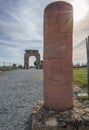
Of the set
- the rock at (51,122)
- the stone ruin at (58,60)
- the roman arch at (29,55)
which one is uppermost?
the roman arch at (29,55)

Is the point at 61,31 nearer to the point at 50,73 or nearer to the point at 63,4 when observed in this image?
Result: the point at 63,4

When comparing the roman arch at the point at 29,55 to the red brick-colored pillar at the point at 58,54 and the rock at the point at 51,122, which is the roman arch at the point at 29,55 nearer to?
the red brick-colored pillar at the point at 58,54

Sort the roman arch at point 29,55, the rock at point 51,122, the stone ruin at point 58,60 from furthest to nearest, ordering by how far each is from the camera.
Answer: the roman arch at point 29,55 → the stone ruin at point 58,60 → the rock at point 51,122

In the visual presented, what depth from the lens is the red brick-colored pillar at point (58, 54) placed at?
3.54 meters

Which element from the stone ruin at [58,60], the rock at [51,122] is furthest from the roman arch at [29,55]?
the rock at [51,122]

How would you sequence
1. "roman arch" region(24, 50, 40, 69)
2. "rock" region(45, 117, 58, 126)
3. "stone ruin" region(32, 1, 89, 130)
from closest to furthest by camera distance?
"rock" region(45, 117, 58, 126), "stone ruin" region(32, 1, 89, 130), "roman arch" region(24, 50, 40, 69)

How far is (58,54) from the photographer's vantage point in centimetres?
355

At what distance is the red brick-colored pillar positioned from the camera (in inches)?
140

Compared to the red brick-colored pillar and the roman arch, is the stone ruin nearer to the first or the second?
the red brick-colored pillar

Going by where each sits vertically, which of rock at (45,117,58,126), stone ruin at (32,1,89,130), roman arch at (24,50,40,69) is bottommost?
rock at (45,117,58,126)

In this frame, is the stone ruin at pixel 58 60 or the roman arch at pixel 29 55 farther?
the roman arch at pixel 29 55

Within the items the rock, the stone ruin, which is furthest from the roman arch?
the rock

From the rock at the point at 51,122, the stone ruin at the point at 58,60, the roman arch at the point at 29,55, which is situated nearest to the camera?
the rock at the point at 51,122

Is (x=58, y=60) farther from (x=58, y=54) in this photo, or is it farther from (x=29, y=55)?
(x=29, y=55)
